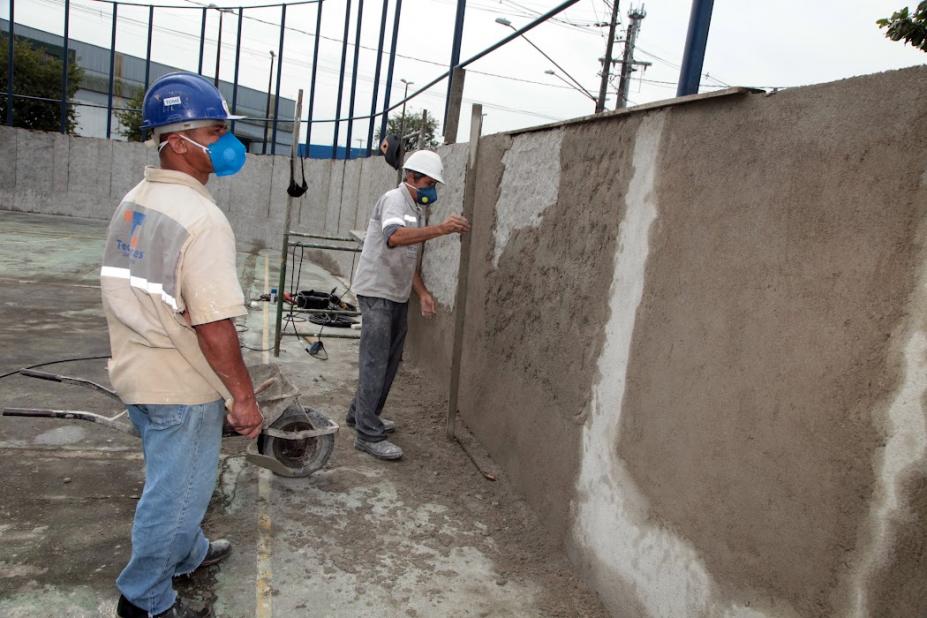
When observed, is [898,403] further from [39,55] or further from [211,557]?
[39,55]

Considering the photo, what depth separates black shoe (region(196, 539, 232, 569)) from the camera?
271 cm

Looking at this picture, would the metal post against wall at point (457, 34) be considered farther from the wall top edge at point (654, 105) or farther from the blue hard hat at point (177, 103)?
the blue hard hat at point (177, 103)

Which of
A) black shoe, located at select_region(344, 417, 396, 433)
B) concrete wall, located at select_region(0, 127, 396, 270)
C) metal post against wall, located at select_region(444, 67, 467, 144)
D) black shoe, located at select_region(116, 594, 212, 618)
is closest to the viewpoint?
black shoe, located at select_region(116, 594, 212, 618)

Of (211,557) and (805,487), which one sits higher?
(805,487)

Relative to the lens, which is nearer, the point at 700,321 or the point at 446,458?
the point at 700,321

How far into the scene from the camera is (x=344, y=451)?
A: 409 cm

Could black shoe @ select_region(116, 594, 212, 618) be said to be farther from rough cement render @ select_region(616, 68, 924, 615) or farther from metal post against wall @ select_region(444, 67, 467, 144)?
metal post against wall @ select_region(444, 67, 467, 144)

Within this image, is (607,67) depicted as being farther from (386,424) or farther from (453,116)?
(386,424)

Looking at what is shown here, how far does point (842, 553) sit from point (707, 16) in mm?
1852

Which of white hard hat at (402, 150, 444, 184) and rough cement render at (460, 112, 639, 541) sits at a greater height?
white hard hat at (402, 150, 444, 184)

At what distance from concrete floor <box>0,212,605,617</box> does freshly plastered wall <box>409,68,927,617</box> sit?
1.16 feet

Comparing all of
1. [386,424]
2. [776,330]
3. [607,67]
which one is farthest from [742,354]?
[607,67]

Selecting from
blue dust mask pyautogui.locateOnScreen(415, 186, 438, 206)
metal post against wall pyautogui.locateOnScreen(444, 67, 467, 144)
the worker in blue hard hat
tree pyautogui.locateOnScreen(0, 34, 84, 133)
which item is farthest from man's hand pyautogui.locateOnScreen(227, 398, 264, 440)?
tree pyautogui.locateOnScreen(0, 34, 84, 133)

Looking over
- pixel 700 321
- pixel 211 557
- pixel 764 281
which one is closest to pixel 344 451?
pixel 211 557
